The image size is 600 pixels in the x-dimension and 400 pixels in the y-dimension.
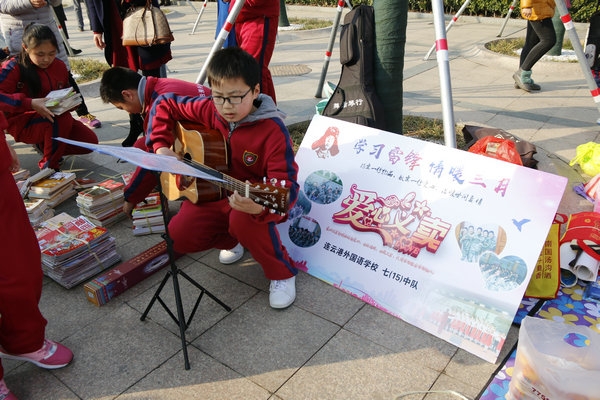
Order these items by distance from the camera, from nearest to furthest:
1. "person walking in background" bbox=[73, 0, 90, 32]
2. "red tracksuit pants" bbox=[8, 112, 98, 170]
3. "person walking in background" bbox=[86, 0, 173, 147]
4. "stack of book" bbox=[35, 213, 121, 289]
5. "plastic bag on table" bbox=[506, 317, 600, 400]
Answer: "plastic bag on table" bbox=[506, 317, 600, 400] < "stack of book" bbox=[35, 213, 121, 289] < "red tracksuit pants" bbox=[8, 112, 98, 170] < "person walking in background" bbox=[86, 0, 173, 147] < "person walking in background" bbox=[73, 0, 90, 32]

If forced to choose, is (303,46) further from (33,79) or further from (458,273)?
(458,273)

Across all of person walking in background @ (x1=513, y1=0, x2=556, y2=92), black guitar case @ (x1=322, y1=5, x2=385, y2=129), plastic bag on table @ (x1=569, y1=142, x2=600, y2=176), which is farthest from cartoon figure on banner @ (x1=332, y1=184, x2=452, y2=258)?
person walking in background @ (x1=513, y1=0, x2=556, y2=92)

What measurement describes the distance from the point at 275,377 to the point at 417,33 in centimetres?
966

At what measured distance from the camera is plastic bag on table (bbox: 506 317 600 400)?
5.68 feet

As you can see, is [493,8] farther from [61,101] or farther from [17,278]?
[17,278]

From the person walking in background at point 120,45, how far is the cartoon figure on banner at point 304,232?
245 centimetres

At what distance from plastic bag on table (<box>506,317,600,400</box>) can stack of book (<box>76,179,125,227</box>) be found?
2.87 m

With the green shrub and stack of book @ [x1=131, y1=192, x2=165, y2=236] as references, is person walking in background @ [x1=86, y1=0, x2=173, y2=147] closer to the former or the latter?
stack of book @ [x1=131, y1=192, x2=165, y2=236]

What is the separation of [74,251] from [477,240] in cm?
234

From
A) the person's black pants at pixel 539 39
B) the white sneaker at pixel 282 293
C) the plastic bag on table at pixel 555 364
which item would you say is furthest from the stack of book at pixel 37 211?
the person's black pants at pixel 539 39

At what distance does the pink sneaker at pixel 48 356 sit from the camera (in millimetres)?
2225

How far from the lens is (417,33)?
10305 mm

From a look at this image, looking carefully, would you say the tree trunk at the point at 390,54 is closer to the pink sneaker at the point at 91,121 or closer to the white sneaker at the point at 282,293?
the white sneaker at the point at 282,293

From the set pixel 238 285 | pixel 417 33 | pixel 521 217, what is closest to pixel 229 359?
pixel 238 285
